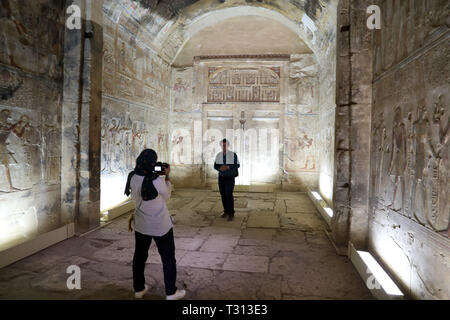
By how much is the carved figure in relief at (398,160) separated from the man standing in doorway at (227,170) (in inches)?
128

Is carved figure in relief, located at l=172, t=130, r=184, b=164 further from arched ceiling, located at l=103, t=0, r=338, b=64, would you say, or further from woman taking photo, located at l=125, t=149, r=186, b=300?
woman taking photo, located at l=125, t=149, r=186, b=300

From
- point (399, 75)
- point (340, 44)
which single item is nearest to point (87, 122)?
point (340, 44)

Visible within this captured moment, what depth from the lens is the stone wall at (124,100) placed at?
671 cm

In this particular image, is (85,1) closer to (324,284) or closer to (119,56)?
(119,56)

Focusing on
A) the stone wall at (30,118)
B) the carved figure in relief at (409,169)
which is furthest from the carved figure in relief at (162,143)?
the carved figure in relief at (409,169)

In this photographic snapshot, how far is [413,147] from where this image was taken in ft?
9.84

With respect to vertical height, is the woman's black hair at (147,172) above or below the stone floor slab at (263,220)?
above

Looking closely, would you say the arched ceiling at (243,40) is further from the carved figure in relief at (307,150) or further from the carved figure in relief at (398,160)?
the carved figure in relief at (398,160)

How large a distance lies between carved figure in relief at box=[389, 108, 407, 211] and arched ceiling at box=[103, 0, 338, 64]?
4.24 m

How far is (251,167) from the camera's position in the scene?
10.6 metres

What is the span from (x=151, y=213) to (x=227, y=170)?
3.48 metres

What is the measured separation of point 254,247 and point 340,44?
3.53 metres

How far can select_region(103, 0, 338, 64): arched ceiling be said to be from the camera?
7156 millimetres

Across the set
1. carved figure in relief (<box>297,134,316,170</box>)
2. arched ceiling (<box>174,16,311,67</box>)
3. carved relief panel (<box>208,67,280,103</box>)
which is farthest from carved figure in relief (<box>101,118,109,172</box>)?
carved figure in relief (<box>297,134,316,170</box>)
